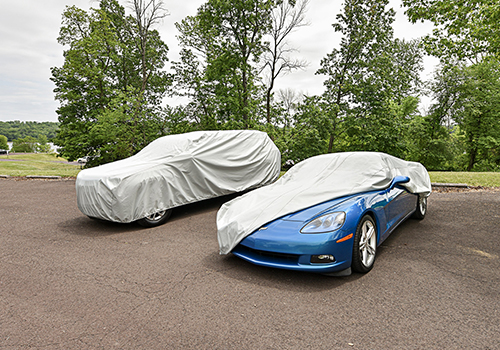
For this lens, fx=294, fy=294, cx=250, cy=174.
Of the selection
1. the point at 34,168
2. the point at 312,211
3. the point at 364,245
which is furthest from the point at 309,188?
the point at 34,168

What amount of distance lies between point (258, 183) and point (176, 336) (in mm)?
5508

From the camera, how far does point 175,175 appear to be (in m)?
5.81

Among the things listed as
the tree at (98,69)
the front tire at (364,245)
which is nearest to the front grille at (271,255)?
the front tire at (364,245)

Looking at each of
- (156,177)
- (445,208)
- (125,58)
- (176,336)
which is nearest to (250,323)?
(176,336)

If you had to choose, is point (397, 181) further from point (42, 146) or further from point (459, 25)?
point (42, 146)

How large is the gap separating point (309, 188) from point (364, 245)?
107 centimetres

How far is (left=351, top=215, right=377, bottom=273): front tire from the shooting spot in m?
3.24

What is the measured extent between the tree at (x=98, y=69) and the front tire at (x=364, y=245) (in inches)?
678

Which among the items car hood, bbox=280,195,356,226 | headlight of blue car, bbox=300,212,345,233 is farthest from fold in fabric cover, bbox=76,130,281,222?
headlight of blue car, bbox=300,212,345,233

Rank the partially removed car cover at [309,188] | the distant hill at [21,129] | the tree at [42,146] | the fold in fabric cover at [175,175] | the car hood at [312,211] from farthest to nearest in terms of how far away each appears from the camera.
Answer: the distant hill at [21,129], the tree at [42,146], the fold in fabric cover at [175,175], the partially removed car cover at [309,188], the car hood at [312,211]

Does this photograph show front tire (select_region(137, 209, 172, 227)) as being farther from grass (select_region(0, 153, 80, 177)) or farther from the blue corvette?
grass (select_region(0, 153, 80, 177))

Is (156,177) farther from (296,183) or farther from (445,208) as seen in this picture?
(445,208)

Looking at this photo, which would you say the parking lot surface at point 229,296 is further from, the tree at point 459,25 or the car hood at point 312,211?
the tree at point 459,25

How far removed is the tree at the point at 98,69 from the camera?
2100 cm
